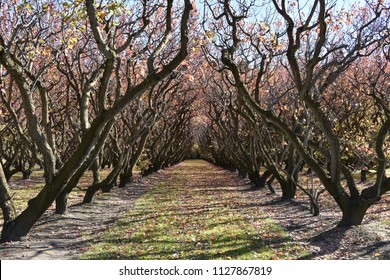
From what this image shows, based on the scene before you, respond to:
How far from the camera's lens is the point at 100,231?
35.0 ft

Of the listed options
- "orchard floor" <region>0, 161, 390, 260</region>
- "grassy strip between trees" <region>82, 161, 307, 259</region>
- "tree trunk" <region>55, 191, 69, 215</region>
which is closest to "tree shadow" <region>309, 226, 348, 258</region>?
"orchard floor" <region>0, 161, 390, 260</region>


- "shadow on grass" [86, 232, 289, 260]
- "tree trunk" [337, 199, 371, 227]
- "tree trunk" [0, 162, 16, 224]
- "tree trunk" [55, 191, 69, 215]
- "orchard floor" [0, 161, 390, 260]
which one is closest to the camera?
"shadow on grass" [86, 232, 289, 260]

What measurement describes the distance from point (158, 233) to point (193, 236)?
96 cm

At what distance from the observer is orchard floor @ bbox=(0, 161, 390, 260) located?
26.9 feet

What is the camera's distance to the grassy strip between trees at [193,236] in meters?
8.21

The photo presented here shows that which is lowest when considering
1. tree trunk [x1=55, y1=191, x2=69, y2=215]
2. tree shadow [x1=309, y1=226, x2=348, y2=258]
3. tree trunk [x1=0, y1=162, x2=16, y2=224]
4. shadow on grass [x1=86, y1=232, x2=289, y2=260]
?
shadow on grass [x1=86, y1=232, x2=289, y2=260]

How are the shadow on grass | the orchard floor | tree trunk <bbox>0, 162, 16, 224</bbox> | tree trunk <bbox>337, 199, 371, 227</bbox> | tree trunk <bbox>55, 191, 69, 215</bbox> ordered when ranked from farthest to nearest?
tree trunk <bbox>55, 191, 69, 215</bbox>, tree trunk <bbox>337, 199, 371, 227</bbox>, tree trunk <bbox>0, 162, 16, 224</bbox>, the orchard floor, the shadow on grass

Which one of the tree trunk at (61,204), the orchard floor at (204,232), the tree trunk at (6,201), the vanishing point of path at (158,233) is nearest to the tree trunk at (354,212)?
the orchard floor at (204,232)

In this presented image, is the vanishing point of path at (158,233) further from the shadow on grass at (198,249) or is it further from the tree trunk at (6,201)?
the tree trunk at (6,201)

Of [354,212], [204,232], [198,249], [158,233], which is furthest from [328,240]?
[158,233]

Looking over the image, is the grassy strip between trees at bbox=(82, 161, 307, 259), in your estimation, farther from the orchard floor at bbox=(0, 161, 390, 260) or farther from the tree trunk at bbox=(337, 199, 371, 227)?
the tree trunk at bbox=(337, 199, 371, 227)

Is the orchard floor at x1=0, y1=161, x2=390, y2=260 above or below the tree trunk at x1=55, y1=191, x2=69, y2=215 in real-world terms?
below

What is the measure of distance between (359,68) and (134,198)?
39.3ft

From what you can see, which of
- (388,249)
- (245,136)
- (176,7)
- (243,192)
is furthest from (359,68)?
(388,249)
